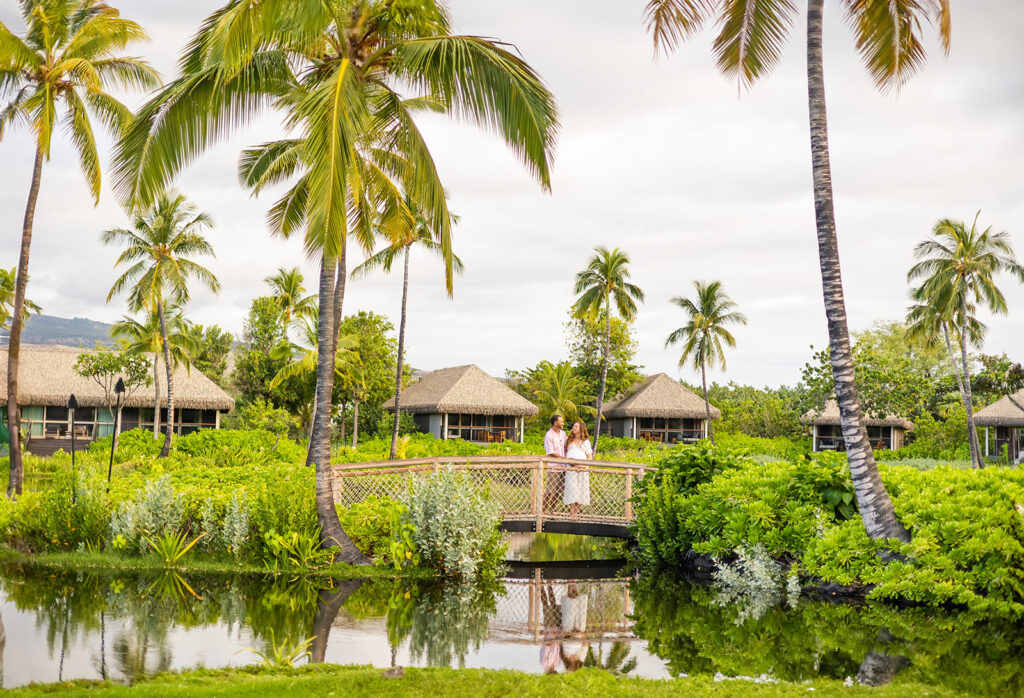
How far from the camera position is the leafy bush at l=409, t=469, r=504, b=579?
10.9 metres

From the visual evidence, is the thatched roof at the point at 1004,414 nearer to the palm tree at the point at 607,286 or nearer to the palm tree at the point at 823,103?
the palm tree at the point at 607,286

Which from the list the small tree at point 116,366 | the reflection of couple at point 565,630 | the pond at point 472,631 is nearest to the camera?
the pond at point 472,631

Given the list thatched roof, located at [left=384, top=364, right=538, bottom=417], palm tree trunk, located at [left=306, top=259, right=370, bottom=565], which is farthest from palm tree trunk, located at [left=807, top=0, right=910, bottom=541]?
thatched roof, located at [left=384, top=364, right=538, bottom=417]

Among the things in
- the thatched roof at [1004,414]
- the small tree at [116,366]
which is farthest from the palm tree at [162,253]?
the thatched roof at [1004,414]

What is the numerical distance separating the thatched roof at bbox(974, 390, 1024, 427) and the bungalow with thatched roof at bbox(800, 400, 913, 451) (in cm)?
474

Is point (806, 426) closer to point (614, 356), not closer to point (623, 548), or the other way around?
point (614, 356)

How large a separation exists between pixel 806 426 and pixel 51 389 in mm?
35311

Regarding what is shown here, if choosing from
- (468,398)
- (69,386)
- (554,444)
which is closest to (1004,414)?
(468,398)

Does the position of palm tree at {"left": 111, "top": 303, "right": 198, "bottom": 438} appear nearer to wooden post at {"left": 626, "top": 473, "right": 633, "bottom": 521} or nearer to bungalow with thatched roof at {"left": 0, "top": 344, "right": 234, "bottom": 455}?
bungalow with thatched roof at {"left": 0, "top": 344, "right": 234, "bottom": 455}

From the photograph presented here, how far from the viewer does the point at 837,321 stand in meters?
10.4

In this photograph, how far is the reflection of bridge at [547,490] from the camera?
45.9 ft

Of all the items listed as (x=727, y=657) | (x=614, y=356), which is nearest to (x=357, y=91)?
(x=727, y=657)

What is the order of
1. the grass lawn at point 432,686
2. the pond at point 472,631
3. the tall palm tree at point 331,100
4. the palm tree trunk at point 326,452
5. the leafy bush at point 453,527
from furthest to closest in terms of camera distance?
the palm tree trunk at point 326,452 < the leafy bush at point 453,527 < the tall palm tree at point 331,100 < the pond at point 472,631 < the grass lawn at point 432,686

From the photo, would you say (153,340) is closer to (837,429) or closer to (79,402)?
(79,402)
